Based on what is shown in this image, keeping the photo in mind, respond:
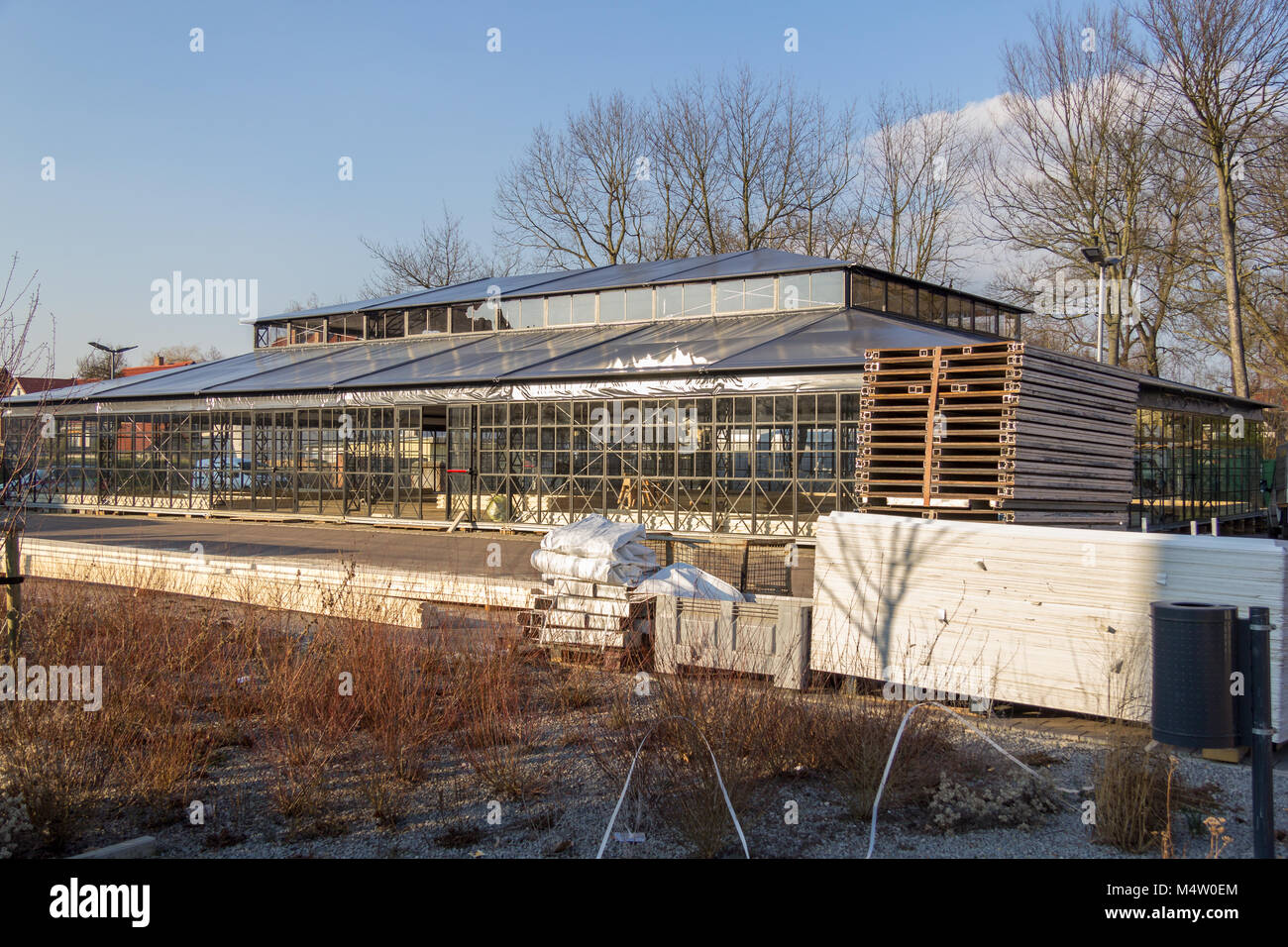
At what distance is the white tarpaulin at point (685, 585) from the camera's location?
9977mm

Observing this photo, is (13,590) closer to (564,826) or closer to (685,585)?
(564,826)

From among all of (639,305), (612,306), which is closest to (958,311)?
(639,305)

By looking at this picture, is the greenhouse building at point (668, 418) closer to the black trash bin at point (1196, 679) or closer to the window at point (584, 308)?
the window at point (584, 308)

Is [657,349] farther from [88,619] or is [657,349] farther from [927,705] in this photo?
[927,705]

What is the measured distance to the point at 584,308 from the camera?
2889cm

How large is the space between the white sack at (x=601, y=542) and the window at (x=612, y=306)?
1800 centimetres

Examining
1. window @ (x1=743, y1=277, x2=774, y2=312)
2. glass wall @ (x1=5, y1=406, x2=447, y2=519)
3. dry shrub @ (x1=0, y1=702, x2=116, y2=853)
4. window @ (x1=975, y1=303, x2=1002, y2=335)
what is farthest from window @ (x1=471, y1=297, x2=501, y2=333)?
dry shrub @ (x1=0, y1=702, x2=116, y2=853)

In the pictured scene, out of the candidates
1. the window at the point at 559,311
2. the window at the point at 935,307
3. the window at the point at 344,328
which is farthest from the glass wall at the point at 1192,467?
the window at the point at 344,328

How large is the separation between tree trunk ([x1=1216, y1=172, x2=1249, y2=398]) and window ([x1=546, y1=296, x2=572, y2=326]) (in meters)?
19.0

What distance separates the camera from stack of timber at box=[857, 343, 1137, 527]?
11703mm

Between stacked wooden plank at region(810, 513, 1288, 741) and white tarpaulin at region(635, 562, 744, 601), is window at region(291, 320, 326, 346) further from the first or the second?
stacked wooden plank at region(810, 513, 1288, 741)

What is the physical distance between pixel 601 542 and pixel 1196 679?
20.8ft
